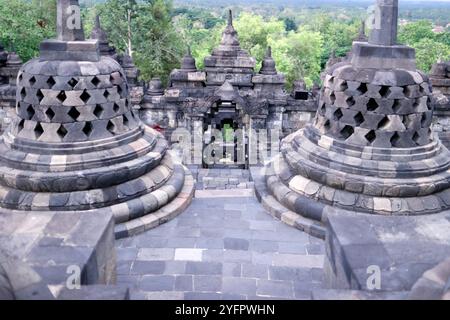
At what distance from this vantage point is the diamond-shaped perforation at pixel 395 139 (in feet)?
18.9

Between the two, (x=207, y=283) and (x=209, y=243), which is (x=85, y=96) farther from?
(x=207, y=283)

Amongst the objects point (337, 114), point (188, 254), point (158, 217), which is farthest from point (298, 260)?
point (337, 114)

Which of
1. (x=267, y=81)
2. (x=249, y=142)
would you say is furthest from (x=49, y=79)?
(x=267, y=81)

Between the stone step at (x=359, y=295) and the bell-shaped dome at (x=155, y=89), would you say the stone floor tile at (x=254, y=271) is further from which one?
the bell-shaped dome at (x=155, y=89)

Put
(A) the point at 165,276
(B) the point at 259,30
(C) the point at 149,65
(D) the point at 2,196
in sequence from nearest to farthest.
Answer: (A) the point at 165,276
(D) the point at 2,196
(C) the point at 149,65
(B) the point at 259,30

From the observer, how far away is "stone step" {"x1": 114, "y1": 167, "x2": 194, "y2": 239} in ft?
18.8

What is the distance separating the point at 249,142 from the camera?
1228 centimetres

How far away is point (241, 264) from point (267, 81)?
1116cm

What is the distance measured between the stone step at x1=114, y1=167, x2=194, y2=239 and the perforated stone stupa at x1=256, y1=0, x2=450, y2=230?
62.4 inches

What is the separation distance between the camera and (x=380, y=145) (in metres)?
5.76

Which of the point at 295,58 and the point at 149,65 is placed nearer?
the point at 149,65

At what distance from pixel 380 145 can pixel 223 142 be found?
7.23 m
